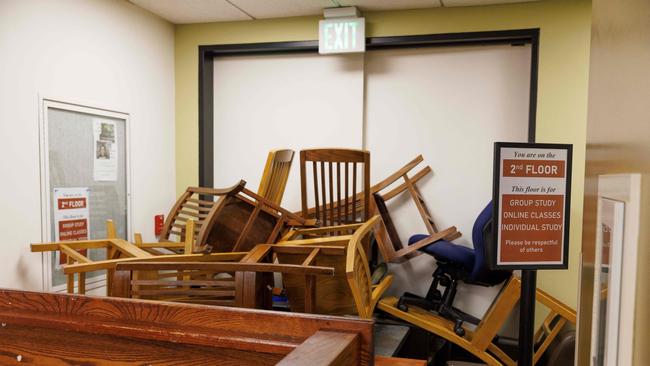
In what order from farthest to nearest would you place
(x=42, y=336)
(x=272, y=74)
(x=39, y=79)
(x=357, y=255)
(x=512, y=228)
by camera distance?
1. (x=272, y=74)
2. (x=39, y=79)
3. (x=357, y=255)
4. (x=512, y=228)
5. (x=42, y=336)

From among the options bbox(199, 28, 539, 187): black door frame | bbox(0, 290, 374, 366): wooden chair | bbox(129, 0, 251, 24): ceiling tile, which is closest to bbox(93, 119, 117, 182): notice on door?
bbox(199, 28, 539, 187): black door frame

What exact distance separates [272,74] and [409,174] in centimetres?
132

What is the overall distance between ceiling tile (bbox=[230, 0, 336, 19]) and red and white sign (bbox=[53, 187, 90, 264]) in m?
1.59

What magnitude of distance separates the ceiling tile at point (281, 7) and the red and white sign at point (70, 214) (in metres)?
1.59

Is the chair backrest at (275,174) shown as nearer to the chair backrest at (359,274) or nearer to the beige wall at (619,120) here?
the chair backrest at (359,274)

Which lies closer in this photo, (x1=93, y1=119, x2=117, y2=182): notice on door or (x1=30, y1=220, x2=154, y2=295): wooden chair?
(x1=30, y1=220, x2=154, y2=295): wooden chair

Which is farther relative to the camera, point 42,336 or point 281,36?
point 281,36

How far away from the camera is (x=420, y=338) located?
320 cm

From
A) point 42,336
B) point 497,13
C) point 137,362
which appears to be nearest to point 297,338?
point 137,362

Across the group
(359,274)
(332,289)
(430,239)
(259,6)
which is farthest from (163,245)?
(259,6)

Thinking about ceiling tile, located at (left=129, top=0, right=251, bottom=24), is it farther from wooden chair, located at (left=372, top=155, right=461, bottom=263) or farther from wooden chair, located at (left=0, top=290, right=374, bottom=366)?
wooden chair, located at (left=0, top=290, right=374, bottom=366)

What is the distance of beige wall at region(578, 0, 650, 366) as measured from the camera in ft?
2.15

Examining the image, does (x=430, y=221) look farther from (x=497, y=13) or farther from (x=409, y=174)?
(x=497, y=13)

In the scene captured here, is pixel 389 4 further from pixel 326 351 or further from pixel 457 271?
pixel 326 351
